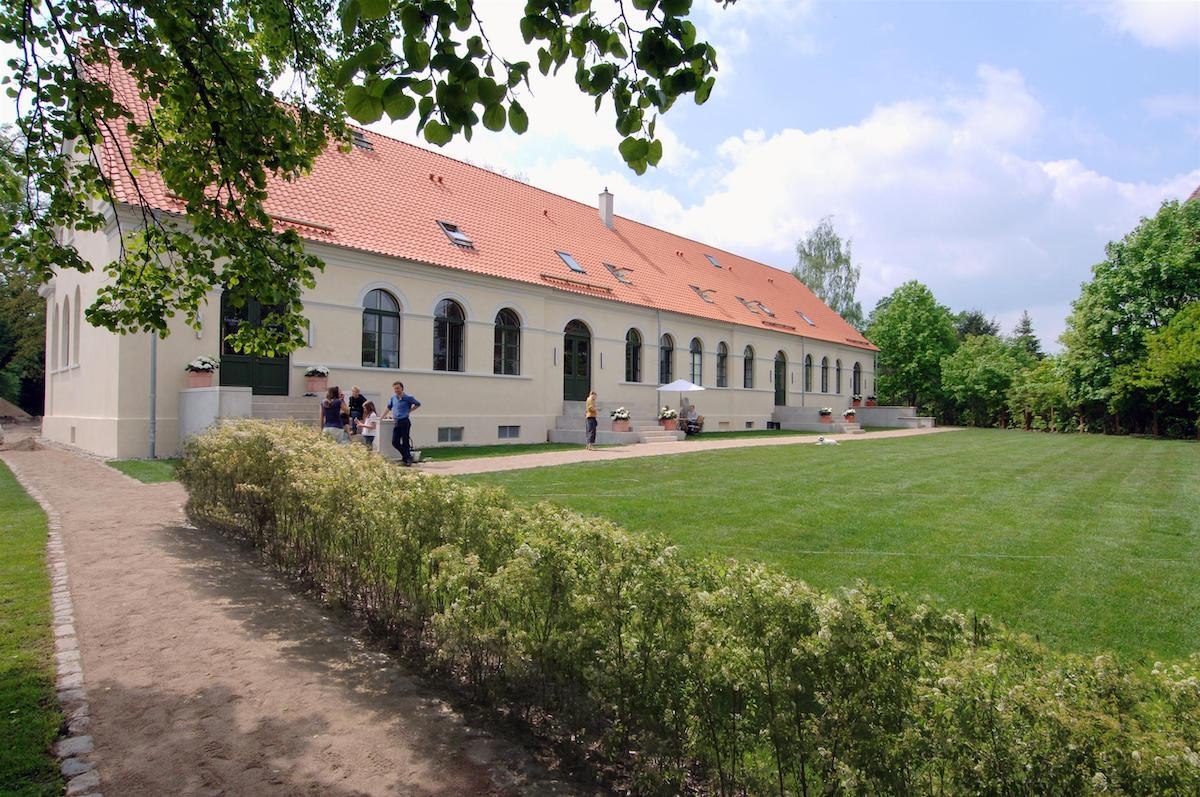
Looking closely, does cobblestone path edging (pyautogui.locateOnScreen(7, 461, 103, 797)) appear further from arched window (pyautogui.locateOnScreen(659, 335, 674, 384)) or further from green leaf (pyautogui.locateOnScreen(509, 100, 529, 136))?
arched window (pyautogui.locateOnScreen(659, 335, 674, 384))

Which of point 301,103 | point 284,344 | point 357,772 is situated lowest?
point 357,772

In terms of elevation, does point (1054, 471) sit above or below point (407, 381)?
below

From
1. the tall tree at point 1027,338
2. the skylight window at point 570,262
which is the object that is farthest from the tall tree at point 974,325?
the skylight window at point 570,262

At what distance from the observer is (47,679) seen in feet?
13.1

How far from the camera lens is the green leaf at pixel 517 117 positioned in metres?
2.82

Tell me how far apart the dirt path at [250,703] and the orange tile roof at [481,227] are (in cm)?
911

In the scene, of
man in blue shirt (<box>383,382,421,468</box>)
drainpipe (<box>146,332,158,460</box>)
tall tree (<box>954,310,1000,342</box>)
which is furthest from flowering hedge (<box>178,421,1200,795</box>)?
tall tree (<box>954,310,1000,342</box>)

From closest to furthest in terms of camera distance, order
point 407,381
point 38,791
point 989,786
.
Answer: point 989,786 → point 38,791 → point 407,381

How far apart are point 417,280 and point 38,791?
55.4ft

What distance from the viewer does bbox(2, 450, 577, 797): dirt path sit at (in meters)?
3.12

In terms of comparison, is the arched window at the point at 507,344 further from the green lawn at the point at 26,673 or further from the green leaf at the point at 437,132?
the green leaf at the point at 437,132

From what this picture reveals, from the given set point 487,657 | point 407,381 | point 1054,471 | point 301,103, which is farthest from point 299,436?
point 1054,471

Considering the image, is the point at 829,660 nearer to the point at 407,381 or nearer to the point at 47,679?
the point at 47,679

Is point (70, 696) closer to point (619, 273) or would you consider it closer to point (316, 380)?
point (316, 380)
